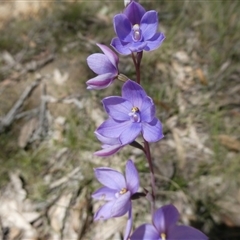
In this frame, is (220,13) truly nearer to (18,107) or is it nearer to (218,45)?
(218,45)

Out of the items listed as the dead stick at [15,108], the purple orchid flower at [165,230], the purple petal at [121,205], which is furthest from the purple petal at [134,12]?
the dead stick at [15,108]

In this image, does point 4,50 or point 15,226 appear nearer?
point 15,226

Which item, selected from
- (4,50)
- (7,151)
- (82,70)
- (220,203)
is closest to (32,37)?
(4,50)

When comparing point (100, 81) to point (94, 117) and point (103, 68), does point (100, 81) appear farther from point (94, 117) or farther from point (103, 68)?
point (94, 117)

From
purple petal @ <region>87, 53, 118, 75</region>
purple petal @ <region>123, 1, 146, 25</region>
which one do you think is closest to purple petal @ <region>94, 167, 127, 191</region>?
purple petal @ <region>87, 53, 118, 75</region>

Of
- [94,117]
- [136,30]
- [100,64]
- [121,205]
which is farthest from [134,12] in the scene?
[94,117]

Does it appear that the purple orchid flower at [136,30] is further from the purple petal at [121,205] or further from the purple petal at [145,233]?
the purple petal at [145,233]
